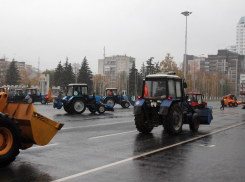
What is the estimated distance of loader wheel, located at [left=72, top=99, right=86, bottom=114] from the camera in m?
24.1

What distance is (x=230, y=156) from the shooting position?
8312 millimetres

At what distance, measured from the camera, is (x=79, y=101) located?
24422mm

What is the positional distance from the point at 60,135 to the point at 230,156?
259 inches

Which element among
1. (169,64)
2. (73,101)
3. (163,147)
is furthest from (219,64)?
(163,147)

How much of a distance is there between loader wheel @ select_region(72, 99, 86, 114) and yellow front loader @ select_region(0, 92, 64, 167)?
16.4 m

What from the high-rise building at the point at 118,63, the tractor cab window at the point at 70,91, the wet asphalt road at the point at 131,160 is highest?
the high-rise building at the point at 118,63

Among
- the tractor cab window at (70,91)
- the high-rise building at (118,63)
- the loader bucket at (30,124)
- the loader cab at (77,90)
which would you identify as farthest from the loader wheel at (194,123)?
the high-rise building at (118,63)

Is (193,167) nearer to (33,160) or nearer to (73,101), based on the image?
(33,160)

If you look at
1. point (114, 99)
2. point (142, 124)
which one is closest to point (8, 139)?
point (142, 124)

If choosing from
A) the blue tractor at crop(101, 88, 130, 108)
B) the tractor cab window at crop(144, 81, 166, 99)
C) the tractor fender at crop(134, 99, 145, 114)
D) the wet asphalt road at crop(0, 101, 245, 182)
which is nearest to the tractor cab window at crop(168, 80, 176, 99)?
the tractor cab window at crop(144, 81, 166, 99)

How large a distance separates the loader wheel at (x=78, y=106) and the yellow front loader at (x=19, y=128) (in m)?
16.4

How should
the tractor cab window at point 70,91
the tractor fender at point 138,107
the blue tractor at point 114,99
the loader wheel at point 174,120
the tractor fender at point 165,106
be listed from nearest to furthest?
the tractor fender at point 165,106
the loader wheel at point 174,120
the tractor fender at point 138,107
the tractor cab window at point 70,91
the blue tractor at point 114,99

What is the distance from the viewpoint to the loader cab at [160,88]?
12349 millimetres

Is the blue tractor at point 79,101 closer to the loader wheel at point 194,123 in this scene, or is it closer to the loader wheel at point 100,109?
the loader wheel at point 100,109
